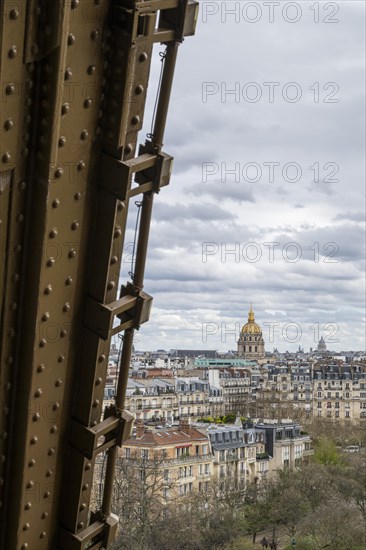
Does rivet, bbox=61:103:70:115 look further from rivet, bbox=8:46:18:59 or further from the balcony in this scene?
the balcony

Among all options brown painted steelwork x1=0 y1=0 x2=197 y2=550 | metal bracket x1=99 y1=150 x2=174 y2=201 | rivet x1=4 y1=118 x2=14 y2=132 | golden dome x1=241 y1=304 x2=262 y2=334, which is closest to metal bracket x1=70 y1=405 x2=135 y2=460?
brown painted steelwork x1=0 y1=0 x2=197 y2=550

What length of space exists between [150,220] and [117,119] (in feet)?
1.37

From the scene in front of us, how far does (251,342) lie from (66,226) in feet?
461

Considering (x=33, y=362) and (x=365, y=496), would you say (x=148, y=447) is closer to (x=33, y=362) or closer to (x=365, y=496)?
(x=365, y=496)

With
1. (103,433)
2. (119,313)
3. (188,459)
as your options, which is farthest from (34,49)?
(188,459)

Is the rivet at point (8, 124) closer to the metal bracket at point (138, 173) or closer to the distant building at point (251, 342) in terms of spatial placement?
the metal bracket at point (138, 173)

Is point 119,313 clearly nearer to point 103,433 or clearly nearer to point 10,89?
point 103,433

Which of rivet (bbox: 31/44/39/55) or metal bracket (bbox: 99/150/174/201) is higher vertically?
rivet (bbox: 31/44/39/55)

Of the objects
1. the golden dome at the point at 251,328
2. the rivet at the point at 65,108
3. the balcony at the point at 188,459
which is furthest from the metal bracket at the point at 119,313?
A: the golden dome at the point at 251,328

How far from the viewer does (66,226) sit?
2721mm

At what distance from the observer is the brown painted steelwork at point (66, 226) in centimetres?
252

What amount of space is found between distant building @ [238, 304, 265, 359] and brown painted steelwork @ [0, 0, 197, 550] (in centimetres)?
13288

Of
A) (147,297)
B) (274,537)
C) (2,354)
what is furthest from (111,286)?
(274,537)

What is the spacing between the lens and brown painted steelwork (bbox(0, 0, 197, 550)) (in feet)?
8.28
